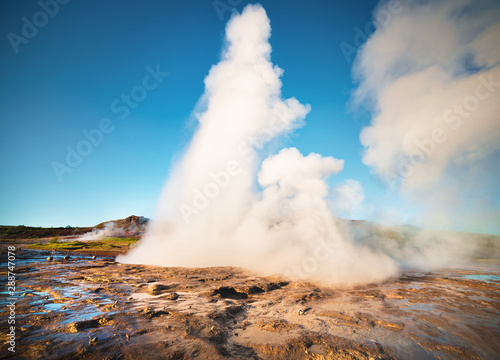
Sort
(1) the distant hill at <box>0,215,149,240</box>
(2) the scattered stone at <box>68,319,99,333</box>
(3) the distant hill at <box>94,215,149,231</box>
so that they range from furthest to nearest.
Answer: (3) the distant hill at <box>94,215,149,231</box>, (1) the distant hill at <box>0,215,149,240</box>, (2) the scattered stone at <box>68,319,99,333</box>

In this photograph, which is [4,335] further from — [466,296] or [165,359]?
[466,296]

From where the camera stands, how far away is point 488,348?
4934 mm

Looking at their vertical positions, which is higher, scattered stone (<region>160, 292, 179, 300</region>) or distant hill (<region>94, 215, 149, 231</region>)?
distant hill (<region>94, 215, 149, 231</region>)

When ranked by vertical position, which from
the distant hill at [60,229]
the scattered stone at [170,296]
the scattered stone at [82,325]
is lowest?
the scattered stone at [82,325]

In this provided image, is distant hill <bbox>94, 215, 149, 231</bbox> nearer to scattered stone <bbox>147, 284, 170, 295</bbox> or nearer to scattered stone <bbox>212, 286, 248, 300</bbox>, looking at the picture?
scattered stone <bbox>147, 284, 170, 295</bbox>

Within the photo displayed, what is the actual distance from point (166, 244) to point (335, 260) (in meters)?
18.6

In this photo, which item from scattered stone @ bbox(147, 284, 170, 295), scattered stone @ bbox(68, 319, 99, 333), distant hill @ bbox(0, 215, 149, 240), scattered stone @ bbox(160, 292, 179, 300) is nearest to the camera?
scattered stone @ bbox(68, 319, 99, 333)

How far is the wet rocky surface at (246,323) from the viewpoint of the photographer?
14.1 ft

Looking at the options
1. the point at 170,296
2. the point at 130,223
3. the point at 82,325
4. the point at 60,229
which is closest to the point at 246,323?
the point at 170,296

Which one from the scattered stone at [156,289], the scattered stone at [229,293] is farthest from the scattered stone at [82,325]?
the scattered stone at [229,293]

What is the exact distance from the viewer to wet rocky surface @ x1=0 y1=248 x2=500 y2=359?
4.30 m

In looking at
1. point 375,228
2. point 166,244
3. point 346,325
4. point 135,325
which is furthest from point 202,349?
point 375,228

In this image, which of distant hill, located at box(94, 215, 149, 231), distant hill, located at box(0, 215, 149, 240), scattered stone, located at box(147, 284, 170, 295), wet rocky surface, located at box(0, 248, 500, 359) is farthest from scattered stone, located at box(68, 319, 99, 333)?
distant hill, located at box(94, 215, 149, 231)

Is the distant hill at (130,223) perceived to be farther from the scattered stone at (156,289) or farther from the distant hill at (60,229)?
the scattered stone at (156,289)
